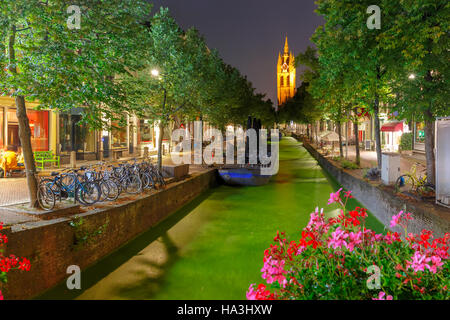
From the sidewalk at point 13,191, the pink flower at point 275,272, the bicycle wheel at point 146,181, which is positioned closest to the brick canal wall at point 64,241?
the bicycle wheel at point 146,181

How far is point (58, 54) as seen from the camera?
7059mm

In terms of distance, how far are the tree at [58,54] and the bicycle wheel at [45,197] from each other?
118 millimetres

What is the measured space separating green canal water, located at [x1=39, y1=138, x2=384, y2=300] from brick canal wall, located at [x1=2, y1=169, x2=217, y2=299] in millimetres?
274

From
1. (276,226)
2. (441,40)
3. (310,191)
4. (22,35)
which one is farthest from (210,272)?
(310,191)

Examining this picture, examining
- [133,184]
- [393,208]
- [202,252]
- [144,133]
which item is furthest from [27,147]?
[144,133]

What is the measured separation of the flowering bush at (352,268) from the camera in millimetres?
2828

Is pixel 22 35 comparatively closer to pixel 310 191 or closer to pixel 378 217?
pixel 378 217

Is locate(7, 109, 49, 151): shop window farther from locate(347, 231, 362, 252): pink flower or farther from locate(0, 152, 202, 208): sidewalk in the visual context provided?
locate(347, 231, 362, 252): pink flower

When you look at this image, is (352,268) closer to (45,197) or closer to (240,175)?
(45,197)

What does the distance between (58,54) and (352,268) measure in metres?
6.76

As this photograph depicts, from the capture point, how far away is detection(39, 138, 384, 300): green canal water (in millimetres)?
7559

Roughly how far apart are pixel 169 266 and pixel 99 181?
3414 mm

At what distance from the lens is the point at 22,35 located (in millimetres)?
7734

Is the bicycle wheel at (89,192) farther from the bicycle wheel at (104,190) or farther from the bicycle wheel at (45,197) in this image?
the bicycle wheel at (45,197)
